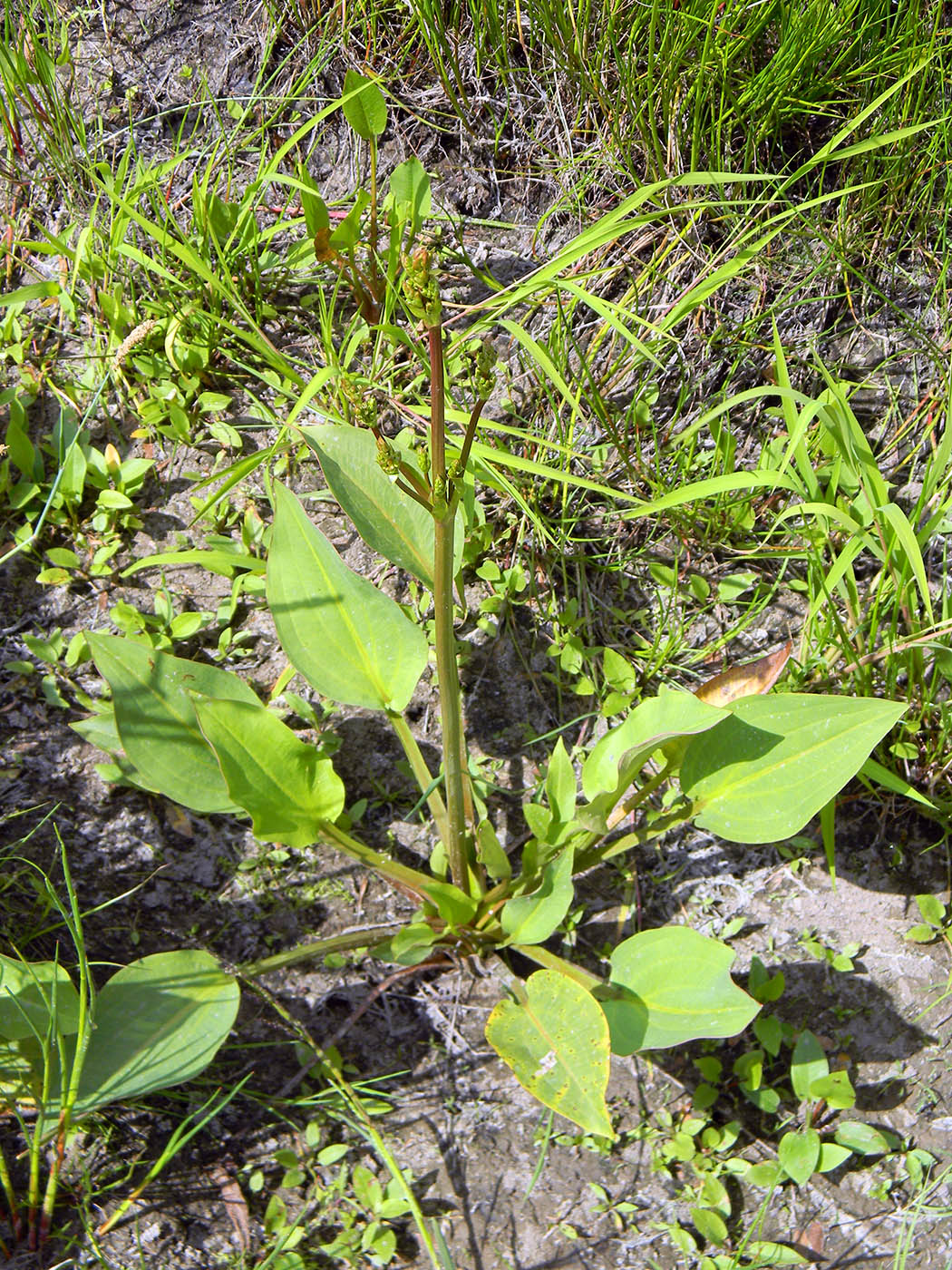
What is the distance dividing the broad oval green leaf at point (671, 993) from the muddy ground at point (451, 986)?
10.2 inches

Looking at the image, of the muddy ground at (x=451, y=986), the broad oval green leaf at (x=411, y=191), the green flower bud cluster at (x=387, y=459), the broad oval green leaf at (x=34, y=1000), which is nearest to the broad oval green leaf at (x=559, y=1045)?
the muddy ground at (x=451, y=986)

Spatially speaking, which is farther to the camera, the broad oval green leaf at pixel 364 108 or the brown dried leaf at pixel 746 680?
the broad oval green leaf at pixel 364 108

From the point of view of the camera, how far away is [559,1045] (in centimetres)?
138

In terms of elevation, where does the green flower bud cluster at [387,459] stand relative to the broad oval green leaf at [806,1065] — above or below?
above

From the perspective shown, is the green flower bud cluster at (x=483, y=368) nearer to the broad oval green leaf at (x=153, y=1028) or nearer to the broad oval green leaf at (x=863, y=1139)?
the broad oval green leaf at (x=153, y=1028)

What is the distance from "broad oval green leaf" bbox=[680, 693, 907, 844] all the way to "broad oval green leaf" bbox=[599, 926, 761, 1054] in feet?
0.65

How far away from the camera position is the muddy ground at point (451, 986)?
1.48 m

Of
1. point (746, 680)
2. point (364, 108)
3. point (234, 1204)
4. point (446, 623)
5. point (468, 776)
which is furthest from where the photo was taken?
point (364, 108)

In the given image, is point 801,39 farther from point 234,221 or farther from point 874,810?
point 874,810

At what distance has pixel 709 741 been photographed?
5.04 ft

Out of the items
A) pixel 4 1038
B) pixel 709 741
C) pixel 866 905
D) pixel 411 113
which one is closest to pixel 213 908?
pixel 4 1038

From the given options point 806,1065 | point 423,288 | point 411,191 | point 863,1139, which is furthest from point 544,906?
point 411,191

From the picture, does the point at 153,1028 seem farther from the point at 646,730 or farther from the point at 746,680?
the point at 746,680

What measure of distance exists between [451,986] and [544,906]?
1.15ft
